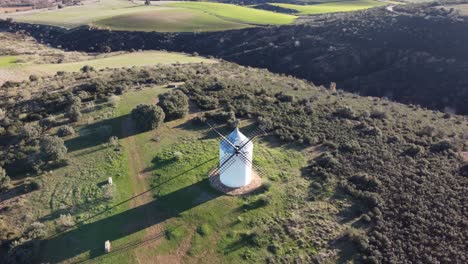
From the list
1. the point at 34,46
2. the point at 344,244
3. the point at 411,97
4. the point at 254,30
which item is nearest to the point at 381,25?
the point at 411,97

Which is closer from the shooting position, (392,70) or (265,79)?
(265,79)

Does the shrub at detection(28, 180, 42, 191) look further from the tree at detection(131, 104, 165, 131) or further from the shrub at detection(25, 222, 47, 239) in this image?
the tree at detection(131, 104, 165, 131)

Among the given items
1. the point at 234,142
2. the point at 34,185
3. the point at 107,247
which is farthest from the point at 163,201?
the point at 34,185

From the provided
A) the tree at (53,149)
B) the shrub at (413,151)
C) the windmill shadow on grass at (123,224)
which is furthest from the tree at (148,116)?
the shrub at (413,151)

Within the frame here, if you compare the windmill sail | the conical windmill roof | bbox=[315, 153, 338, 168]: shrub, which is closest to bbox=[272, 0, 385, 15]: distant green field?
bbox=[315, 153, 338, 168]: shrub

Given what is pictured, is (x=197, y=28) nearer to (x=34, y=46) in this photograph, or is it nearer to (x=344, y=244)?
(x=34, y=46)

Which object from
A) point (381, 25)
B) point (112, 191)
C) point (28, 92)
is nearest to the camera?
point (112, 191)
